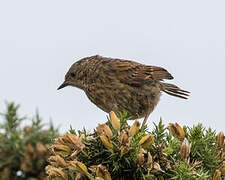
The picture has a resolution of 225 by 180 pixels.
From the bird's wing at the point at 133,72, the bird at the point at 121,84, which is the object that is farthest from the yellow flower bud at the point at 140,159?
the bird's wing at the point at 133,72

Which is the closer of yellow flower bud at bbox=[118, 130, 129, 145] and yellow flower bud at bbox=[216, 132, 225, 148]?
yellow flower bud at bbox=[118, 130, 129, 145]

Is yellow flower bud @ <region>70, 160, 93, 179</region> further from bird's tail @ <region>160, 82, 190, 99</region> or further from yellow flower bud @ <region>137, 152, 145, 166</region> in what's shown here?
bird's tail @ <region>160, 82, 190, 99</region>

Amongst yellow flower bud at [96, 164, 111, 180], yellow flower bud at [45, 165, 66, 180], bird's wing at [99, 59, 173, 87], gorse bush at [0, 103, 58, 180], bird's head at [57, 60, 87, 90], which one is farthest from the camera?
bird's head at [57, 60, 87, 90]

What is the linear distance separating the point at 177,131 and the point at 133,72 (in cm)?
362

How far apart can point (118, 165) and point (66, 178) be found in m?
0.42

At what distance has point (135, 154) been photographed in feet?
9.51

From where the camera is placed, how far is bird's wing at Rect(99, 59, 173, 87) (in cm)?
677

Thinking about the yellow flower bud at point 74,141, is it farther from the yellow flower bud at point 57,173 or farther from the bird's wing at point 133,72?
the bird's wing at point 133,72

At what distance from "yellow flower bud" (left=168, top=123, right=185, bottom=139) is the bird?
2676 mm

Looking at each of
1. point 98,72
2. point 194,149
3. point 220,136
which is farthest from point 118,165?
point 98,72

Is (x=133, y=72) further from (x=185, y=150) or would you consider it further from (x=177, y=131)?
(x=185, y=150)

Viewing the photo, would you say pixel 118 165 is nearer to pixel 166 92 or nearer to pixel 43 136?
pixel 43 136

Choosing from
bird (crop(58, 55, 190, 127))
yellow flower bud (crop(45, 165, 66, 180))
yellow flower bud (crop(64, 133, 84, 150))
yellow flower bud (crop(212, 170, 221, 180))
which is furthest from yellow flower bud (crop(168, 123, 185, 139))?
bird (crop(58, 55, 190, 127))

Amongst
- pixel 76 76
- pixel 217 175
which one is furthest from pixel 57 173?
pixel 76 76
